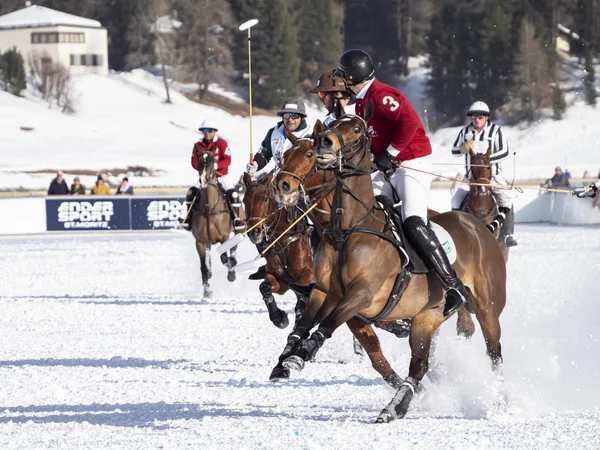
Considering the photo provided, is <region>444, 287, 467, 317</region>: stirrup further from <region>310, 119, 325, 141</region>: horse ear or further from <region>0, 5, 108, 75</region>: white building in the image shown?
<region>0, 5, 108, 75</region>: white building

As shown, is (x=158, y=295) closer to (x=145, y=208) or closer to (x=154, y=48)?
(x=145, y=208)

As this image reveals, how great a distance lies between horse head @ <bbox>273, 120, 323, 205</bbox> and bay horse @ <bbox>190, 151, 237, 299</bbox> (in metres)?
8.95

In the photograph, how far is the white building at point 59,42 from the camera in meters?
79.0

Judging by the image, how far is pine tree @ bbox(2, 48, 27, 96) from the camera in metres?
70.9

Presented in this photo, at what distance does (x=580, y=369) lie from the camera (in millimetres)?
9180

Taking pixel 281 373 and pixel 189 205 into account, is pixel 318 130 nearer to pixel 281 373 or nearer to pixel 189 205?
pixel 281 373

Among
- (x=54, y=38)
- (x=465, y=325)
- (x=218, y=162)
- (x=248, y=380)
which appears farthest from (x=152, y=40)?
(x=248, y=380)

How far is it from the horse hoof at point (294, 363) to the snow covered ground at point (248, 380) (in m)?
0.41

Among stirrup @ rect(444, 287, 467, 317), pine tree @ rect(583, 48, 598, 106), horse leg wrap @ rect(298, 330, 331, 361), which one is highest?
pine tree @ rect(583, 48, 598, 106)

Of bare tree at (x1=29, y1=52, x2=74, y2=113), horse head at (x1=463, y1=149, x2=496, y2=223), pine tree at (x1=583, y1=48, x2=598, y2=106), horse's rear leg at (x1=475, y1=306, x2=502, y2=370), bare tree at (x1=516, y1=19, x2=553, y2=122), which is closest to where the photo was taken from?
horse's rear leg at (x1=475, y1=306, x2=502, y2=370)

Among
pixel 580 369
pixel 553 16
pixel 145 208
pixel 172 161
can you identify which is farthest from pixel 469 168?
pixel 553 16

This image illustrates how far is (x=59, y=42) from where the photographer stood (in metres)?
79.0

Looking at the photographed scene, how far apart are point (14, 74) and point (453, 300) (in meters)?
67.2

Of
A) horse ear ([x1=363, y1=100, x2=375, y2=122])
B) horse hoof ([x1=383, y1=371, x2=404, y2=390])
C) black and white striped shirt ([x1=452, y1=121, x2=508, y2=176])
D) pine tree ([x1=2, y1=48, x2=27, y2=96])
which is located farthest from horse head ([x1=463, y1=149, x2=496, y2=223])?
pine tree ([x1=2, y1=48, x2=27, y2=96])
